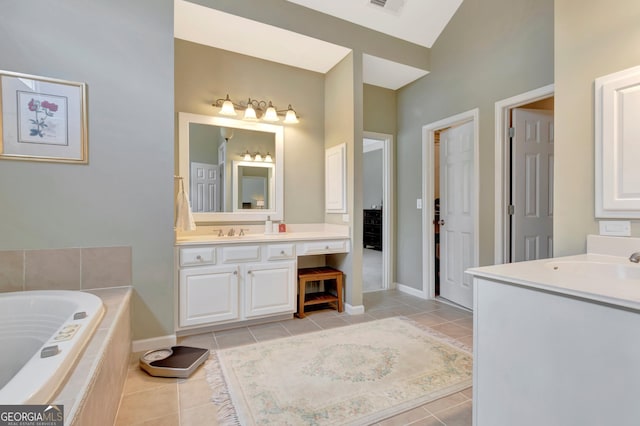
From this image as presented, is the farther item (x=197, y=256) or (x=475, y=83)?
(x=475, y=83)

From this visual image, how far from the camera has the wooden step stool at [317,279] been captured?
3027mm

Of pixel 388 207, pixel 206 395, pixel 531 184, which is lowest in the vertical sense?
pixel 206 395

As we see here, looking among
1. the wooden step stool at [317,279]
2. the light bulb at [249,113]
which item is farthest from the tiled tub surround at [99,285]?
the light bulb at [249,113]

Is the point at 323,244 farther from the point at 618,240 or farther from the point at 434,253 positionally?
→ the point at 618,240

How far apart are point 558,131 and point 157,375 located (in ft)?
9.75

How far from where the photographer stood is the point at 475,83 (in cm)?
301

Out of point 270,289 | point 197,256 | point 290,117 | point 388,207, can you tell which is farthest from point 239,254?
point 388,207

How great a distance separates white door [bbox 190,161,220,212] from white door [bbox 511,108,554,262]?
2.90m

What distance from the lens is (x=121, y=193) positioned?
2193mm

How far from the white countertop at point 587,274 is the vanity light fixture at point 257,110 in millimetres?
2590

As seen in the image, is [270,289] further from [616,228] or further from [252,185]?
[616,228]

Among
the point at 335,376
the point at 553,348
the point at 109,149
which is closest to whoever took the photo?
the point at 553,348

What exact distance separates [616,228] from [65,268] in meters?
3.38

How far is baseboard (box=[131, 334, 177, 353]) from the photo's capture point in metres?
2.26
